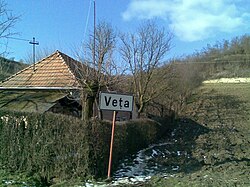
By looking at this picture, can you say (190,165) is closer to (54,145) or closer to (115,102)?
(115,102)

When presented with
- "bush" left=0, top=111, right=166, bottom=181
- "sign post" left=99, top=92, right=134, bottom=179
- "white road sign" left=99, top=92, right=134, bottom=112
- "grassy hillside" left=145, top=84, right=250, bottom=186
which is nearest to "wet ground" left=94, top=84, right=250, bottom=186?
"grassy hillside" left=145, top=84, right=250, bottom=186

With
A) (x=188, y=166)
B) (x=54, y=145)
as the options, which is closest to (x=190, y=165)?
(x=188, y=166)

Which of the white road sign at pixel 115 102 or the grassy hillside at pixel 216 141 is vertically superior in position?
the white road sign at pixel 115 102

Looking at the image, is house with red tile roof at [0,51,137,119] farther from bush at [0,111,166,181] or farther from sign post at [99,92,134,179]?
sign post at [99,92,134,179]

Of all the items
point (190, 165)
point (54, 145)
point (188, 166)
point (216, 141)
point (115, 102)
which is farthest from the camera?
point (216, 141)

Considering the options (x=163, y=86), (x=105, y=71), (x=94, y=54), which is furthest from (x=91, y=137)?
(x=163, y=86)

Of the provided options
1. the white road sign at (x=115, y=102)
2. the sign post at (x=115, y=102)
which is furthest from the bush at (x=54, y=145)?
the white road sign at (x=115, y=102)

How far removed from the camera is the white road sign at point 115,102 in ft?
29.6

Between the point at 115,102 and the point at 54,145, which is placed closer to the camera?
the point at 115,102

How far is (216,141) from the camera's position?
20484 mm

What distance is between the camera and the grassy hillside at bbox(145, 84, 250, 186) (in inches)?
358

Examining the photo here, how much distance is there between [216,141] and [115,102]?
13387 millimetres

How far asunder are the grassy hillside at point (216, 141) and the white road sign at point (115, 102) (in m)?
2.40

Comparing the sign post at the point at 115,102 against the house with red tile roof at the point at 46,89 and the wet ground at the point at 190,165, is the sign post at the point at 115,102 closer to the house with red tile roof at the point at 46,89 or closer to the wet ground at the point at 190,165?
the wet ground at the point at 190,165
